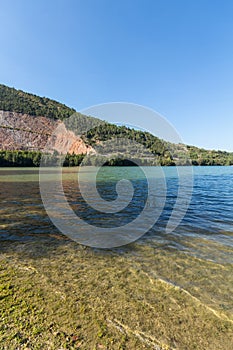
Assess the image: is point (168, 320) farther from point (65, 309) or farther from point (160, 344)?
point (65, 309)

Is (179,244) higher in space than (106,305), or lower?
lower

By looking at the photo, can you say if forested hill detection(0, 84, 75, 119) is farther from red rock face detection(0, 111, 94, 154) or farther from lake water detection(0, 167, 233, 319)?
lake water detection(0, 167, 233, 319)

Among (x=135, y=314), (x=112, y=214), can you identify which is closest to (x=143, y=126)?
(x=112, y=214)

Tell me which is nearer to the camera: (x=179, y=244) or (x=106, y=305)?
(x=106, y=305)

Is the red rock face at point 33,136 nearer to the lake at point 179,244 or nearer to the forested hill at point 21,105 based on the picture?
the forested hill at point 21,105

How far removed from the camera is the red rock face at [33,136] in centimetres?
12769

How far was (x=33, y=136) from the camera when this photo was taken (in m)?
139

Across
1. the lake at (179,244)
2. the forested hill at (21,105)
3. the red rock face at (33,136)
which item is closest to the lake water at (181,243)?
the lake at (179,244)

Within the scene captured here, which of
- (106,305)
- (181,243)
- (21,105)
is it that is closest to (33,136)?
(21,105)

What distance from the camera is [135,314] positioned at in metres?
4.50

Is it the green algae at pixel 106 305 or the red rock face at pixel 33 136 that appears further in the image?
the red rock face at pixel 33 136

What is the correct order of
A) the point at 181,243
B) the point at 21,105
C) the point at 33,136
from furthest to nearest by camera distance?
the point at 21,105
the point at 33,136
the point at 181,243

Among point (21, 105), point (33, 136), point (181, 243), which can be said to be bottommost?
point (181, 243)

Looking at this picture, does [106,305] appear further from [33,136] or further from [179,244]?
[33,136]
